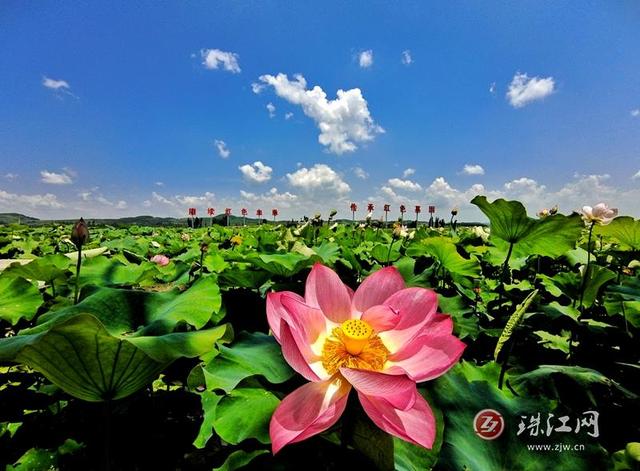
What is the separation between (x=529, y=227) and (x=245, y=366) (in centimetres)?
132

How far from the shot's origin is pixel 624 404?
3.42 ft

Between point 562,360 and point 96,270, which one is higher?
point 96,270

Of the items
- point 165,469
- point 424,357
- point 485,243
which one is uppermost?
point 485,243

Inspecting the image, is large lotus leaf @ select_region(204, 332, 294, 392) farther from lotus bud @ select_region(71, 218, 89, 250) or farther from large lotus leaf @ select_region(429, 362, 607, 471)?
lotus bud @ select_region(71, 218, 89, 250)

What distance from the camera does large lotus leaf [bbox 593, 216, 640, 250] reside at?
6.19ft

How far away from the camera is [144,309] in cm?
116

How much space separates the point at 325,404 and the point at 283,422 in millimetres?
70

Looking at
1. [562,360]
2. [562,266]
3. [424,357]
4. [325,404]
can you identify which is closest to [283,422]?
[325,404]

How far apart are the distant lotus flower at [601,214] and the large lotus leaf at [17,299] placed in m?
2.57

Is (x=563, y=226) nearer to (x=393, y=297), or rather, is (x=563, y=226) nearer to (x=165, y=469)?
(x=393, y=297)

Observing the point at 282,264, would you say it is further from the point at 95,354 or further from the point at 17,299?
the point at 17,299

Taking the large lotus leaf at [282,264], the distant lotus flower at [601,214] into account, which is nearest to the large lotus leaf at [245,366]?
the large lotus leaf at [282,264]

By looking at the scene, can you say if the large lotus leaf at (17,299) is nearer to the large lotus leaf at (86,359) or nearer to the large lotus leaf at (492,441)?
the large lotus leaf at (86,359)
